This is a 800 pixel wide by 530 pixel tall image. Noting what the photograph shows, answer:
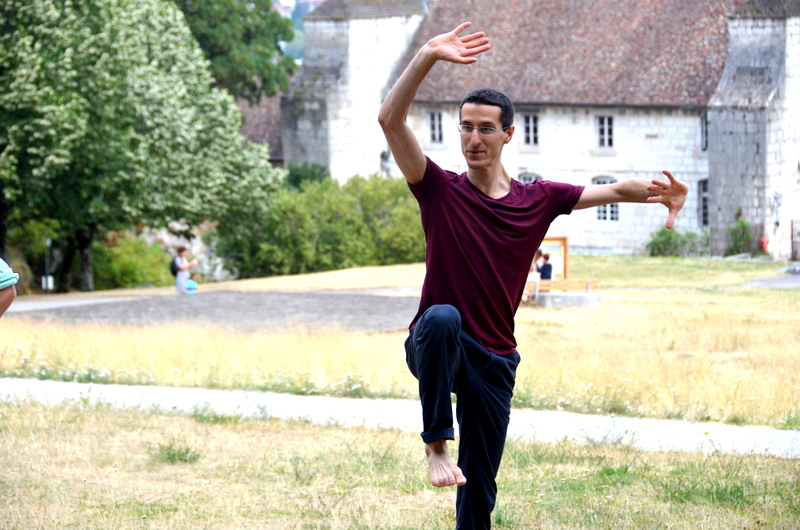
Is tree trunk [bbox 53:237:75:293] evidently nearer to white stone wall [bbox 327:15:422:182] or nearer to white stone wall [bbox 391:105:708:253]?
white stone wall [bbox 327:15:422:182]

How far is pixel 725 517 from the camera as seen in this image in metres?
6.53

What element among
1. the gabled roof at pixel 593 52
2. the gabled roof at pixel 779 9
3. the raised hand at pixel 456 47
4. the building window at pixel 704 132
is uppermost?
the gabled roof at pixel 593 52

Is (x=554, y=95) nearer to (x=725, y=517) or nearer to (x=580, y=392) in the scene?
(x=580, y=392)

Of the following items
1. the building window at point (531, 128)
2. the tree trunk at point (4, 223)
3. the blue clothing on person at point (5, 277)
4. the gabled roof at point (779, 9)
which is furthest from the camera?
the building window at point (531, 128)

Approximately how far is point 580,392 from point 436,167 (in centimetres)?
632

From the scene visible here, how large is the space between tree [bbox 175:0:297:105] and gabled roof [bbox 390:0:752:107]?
565 cm

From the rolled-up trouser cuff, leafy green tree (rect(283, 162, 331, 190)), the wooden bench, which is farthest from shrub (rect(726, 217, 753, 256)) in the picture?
the rolled-up trouser cuff

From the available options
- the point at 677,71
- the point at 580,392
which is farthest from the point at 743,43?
the point at 580,392

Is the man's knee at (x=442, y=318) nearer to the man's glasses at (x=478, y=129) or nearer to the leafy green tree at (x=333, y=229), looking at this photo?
the man's glasses at (x=478, y=129)

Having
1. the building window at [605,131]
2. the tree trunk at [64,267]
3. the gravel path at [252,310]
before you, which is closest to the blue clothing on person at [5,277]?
the gravel path at [252,310]

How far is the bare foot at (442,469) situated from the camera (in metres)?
4.79

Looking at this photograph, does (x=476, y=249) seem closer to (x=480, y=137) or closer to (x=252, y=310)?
(x=480, y=137)

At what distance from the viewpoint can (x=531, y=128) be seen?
45844mm

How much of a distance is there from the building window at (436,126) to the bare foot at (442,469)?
42655 millimetres
